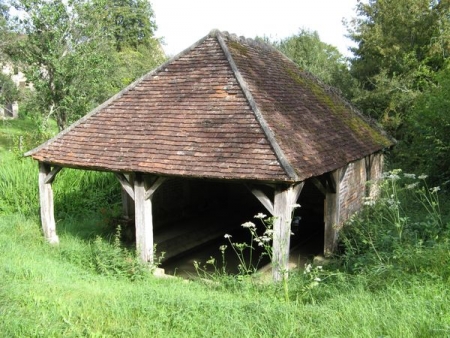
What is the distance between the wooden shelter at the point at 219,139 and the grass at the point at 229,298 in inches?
28.6

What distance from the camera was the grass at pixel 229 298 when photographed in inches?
161

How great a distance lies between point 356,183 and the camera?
10375 millimetres

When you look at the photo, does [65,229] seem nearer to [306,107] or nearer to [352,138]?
[306,107]

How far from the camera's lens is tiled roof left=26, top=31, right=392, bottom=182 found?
6.74m

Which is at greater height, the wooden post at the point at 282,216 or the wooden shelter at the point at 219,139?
the wooden shelter at the point at 219,139

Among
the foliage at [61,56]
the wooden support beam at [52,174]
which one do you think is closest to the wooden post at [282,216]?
the wooden support beam at [52,174]

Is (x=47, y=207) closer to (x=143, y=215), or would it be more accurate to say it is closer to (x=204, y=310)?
(x=143, y=215)

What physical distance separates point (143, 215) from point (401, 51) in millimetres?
15205

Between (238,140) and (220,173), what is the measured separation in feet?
2.51

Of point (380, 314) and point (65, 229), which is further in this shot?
point (65, 229)

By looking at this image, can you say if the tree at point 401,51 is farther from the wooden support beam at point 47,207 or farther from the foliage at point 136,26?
the foliage at point 136,26

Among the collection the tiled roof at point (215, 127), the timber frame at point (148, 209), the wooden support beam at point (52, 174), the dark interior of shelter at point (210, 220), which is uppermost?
the tiled roof at point (215, 127)

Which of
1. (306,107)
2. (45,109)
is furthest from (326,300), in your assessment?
(45,109)

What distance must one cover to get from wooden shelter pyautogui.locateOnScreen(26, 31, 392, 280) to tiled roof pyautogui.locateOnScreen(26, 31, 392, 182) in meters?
Result: 0.02
